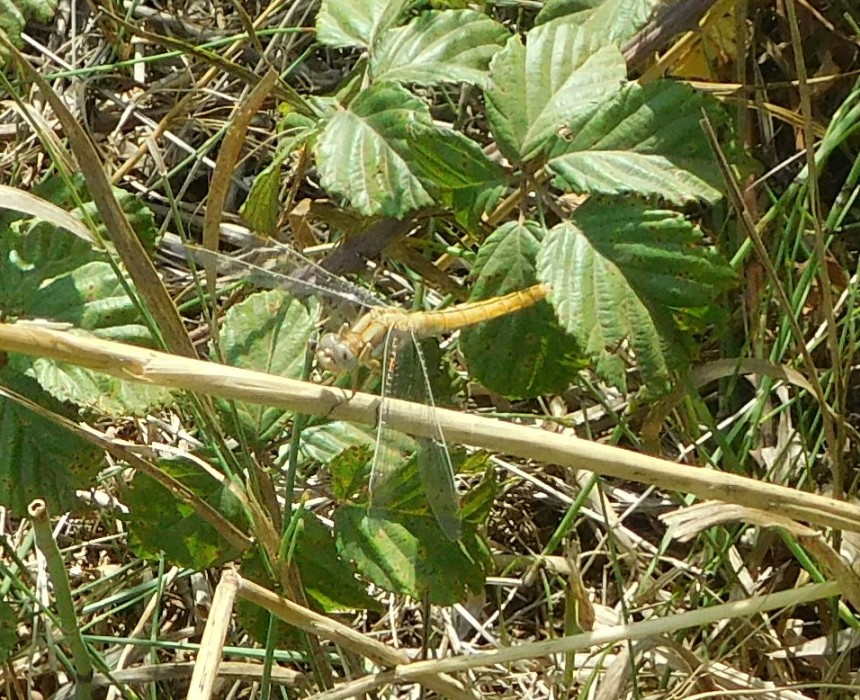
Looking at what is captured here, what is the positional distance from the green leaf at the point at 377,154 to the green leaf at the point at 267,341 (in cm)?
21

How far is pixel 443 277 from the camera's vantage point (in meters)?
1.86

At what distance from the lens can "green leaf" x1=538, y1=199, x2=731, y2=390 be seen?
1493 mm

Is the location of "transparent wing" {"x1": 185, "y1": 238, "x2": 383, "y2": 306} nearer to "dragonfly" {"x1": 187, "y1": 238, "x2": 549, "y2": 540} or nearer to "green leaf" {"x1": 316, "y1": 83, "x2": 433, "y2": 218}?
"dragonfly" {"x1": 187, "y1": 238, "x2": 549, "y2": 540}

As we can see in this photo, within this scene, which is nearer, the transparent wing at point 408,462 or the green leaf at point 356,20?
the transparent wing at point 408,462

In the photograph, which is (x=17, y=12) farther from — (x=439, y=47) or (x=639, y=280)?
(x=639, y=280)

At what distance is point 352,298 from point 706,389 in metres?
0.97

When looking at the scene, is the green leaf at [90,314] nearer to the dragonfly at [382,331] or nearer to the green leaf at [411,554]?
the dragonfly at [382,331]

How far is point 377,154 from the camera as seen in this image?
1.53m

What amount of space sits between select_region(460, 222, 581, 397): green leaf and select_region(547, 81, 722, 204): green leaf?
4.5 inches

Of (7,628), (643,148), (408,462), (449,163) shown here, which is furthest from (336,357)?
(7,628)

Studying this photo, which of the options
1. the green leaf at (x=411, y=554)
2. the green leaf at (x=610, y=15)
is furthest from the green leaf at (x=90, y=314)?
the green leaf at (x=610, y=15)

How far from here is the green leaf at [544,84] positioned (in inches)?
60.9

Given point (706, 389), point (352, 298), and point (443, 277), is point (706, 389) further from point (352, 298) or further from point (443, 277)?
point (352, 298)

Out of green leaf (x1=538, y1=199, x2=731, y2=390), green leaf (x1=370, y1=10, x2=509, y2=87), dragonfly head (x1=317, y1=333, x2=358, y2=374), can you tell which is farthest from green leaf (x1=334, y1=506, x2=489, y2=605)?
green leaf (x1=370, y1=10, x2=509, y2=87)
